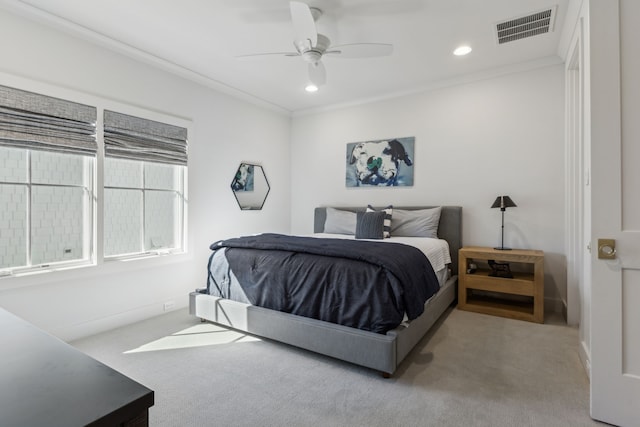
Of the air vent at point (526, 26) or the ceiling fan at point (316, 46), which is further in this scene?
the air vent at point (526, 26)

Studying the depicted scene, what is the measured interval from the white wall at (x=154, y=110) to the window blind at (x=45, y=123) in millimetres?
88

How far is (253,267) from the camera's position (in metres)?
2.86

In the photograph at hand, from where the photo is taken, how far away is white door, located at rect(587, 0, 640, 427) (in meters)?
1.64

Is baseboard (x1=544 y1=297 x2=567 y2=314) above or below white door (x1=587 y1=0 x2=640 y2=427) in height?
below

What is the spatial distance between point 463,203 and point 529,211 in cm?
70

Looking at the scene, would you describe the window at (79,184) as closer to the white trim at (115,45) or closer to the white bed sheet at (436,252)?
the white trim at (115,45)

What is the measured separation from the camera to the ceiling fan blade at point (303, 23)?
2168 millimetres

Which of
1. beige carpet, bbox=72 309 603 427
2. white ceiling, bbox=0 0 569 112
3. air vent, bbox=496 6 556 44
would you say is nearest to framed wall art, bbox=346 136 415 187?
white ceiling, bbox=0 0 569 112

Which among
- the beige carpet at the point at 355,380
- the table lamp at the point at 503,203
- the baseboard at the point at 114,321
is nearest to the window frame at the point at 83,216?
the baseboard at the point at 114,321

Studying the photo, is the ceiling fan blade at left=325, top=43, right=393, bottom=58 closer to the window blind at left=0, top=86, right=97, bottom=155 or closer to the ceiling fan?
the ceiling fan

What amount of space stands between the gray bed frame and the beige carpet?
11 centimetres

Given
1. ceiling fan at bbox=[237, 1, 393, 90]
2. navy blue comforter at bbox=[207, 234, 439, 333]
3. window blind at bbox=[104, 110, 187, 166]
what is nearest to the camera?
navy blue comforter at bbox=[207, 234, 439, 333]

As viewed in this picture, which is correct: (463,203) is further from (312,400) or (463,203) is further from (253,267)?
(312,400)

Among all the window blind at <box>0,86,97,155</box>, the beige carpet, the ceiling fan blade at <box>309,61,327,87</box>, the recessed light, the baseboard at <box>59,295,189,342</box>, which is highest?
the recessed light
